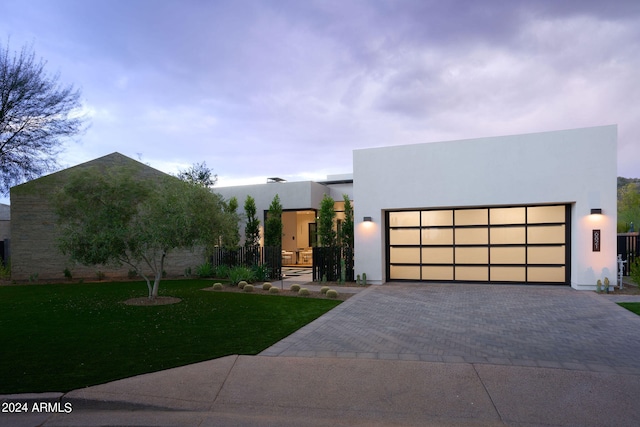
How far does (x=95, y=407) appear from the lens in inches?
150

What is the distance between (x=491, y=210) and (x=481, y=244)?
1.18 metres

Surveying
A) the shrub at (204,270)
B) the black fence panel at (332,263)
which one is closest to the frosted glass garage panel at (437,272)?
the black fence panel at (332,263)

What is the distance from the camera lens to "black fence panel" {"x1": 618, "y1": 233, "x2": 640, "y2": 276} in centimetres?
1351

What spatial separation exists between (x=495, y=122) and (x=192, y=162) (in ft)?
62.5

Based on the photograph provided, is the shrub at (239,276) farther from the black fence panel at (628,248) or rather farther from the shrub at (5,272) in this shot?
the black fence panel at (628,248)

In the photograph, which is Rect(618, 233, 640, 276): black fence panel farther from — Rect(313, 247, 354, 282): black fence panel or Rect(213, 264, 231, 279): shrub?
Rect(213, 264, 231, 279): shrub

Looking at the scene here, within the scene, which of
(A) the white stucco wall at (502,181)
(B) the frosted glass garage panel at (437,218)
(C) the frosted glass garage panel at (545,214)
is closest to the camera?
(A) the white stucco wall at (502,181)

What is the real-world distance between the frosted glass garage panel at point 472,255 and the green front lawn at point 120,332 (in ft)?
17.7

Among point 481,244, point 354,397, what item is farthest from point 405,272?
point 354,397

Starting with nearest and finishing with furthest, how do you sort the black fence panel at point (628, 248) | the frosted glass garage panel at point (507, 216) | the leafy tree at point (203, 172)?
the frosted glass garage panel at point (507, 216)
the black fence panel at point (628, 248)
the leafy tree at point (203, 172)

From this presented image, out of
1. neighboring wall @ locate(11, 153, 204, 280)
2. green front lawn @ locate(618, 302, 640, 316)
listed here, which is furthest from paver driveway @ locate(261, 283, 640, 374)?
neighboring wall @ locate(11, 153, 204, 280)

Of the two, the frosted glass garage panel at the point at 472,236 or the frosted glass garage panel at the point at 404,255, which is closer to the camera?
the frosted glass garage panel at the point at 472,236

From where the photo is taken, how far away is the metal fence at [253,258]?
1508 cm

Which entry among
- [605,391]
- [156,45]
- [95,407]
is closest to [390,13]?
[156,45]
